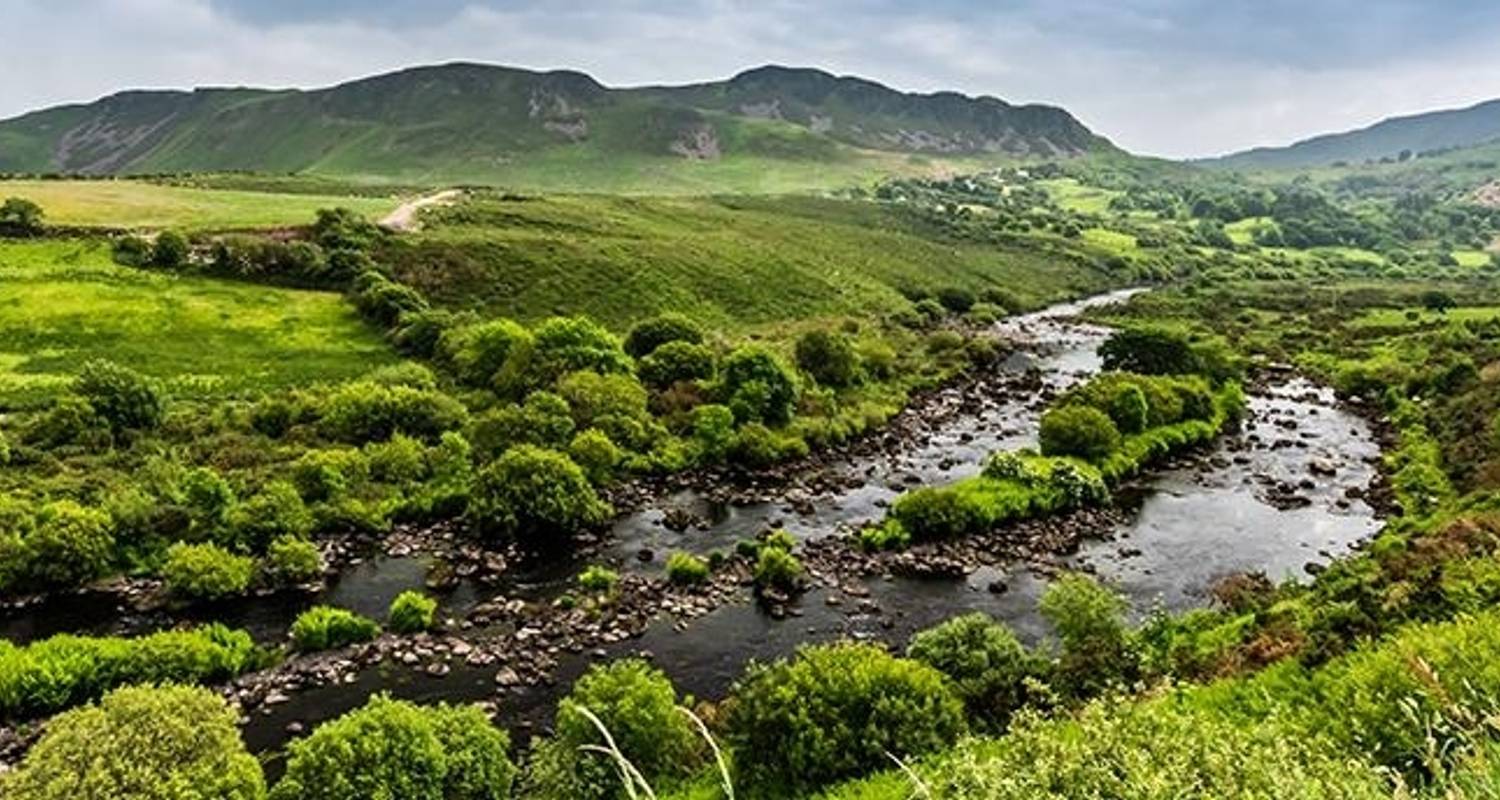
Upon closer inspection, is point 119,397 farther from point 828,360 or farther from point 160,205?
point 160,205

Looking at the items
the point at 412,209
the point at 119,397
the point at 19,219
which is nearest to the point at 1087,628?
the point at 119,397

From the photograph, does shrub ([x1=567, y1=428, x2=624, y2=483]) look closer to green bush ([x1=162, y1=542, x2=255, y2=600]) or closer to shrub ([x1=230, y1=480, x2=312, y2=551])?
shrub ([x1=230, y1=480, x2=312, y2=551])

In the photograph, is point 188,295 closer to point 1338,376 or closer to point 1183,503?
point 1183,503

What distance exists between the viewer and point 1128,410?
69.6 m

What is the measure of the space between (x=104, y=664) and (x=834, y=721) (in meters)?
27.3

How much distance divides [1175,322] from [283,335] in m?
111

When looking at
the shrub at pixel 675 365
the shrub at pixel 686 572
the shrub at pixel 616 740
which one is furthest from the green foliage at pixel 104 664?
the shrub at pixel 675 365

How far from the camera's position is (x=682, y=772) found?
27609 mm

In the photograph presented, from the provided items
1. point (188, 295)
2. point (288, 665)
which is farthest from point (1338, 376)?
point (188, 295)

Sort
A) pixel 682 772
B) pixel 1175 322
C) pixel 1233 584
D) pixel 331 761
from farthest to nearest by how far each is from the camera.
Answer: pixel 1175 322, pixel 1233 584, pixel 682 772, pixel 331 761

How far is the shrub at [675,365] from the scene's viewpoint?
77.6m

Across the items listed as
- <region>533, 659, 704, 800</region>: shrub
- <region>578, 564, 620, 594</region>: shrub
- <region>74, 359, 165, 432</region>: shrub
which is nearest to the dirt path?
<region>74, 359, 165, 432</region>: shrub

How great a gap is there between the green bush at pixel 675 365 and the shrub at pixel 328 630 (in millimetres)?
39772

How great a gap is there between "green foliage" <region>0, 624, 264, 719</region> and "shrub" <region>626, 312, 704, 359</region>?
51.8m
